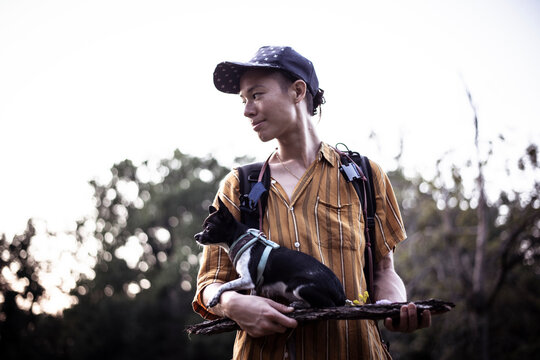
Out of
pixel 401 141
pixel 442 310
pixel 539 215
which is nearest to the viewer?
pixel 442 310

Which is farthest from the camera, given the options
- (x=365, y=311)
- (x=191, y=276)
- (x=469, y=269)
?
(x=191, y=276)

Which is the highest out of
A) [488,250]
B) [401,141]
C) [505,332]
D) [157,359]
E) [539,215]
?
[401,141]

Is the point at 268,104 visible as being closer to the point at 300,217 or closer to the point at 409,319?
the point at 300,217

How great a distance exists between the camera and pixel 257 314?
74.2 inches

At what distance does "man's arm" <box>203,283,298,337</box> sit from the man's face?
3.13 feet

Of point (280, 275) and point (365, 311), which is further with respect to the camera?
point (280, 275)

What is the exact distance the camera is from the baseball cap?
7.73 ft

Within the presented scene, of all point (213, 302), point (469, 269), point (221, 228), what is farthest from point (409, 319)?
point (469, 269)

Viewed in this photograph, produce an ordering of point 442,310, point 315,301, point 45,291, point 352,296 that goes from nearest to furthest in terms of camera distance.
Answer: point 442,310
point 315,301
point 352,296
point 45,291

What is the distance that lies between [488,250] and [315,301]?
11160 mm

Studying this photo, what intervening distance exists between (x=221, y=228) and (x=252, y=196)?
0.25m

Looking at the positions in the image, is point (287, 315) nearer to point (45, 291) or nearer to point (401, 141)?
point (401, 141)

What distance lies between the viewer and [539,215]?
332 inches

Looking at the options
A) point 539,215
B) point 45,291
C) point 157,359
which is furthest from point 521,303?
point 45,291
